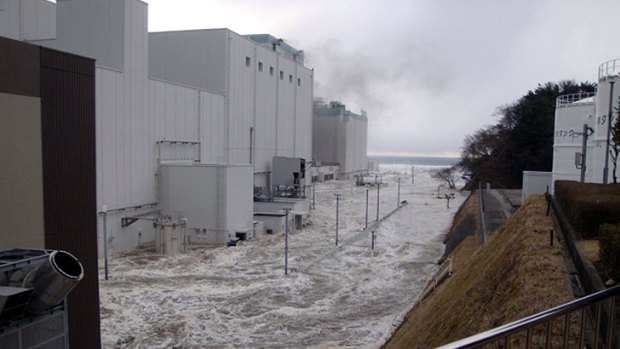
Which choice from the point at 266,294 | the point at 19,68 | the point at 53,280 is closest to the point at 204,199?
the point at 266,294

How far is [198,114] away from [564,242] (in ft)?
83.8

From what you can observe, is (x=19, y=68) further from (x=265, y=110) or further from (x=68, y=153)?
(x=265, y=110)

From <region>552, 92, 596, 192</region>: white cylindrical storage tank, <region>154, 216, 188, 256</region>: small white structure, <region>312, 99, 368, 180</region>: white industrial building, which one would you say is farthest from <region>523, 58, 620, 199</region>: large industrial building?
<region>312, 99, 368, 180</region>: white industrial building

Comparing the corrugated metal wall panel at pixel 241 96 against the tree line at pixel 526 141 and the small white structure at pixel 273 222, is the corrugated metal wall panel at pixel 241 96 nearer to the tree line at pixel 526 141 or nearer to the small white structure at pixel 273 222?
the small white structure at pixel 273 222

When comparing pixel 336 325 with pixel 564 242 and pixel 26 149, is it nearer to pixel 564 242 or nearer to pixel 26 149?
pixel 564 242

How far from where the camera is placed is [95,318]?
11.4 m

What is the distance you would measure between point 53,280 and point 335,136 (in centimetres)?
7787

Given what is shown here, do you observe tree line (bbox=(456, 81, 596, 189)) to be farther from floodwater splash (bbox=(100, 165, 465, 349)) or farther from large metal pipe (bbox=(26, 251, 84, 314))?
large metal pipe (bbox=(26, 251, 84, 314))

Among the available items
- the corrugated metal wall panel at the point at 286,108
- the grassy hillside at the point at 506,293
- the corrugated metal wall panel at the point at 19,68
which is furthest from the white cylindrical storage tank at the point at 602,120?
the corrugated metal wall panel at the point at 286,108

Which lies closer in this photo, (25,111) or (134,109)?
(25,111)

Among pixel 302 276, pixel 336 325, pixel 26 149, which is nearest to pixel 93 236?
pixel 26 149

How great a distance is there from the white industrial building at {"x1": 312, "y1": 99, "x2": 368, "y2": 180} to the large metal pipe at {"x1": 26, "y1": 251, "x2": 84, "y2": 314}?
236 feet

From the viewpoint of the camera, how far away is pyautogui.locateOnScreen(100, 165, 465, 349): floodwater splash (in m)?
14.4

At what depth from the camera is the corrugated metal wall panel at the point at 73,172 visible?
10406mm
